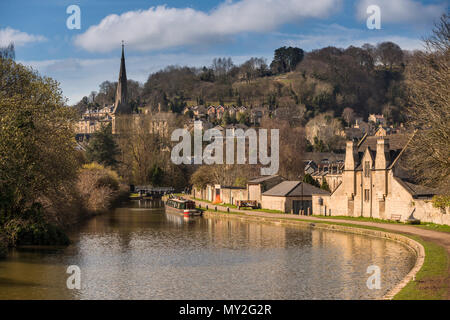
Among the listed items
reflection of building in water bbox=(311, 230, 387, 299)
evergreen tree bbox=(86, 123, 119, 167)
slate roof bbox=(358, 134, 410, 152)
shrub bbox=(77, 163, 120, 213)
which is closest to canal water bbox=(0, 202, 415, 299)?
reflection of building in water bbox=(311, 230, 387, 299)

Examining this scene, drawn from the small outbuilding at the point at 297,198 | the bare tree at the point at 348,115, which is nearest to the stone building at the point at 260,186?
the small outbuilding at the point at 297,198

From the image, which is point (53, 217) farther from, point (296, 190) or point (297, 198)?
point (296, 190)

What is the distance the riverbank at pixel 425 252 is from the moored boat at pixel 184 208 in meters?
7.45

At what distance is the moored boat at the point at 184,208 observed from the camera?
190 ft

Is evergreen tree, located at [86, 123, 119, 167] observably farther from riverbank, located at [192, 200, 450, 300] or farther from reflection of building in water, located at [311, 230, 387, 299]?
reflection of building in water, located at [311, 230, 387, 299]

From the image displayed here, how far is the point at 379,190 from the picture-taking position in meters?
43.8

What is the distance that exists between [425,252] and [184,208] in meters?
36.3

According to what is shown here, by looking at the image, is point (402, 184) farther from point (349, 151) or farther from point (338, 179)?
point (338, 179)

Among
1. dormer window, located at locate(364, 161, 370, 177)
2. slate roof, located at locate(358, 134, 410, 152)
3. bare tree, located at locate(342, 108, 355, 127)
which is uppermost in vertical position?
bare tree, located at locate(342, 108, 355, 127)

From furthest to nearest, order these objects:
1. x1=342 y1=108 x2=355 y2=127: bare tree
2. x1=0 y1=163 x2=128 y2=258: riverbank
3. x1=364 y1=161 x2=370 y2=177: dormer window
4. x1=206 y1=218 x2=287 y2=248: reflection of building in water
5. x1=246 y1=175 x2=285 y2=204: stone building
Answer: x1=342 y1=108 x2=355 y2=127: bare tree < x1=246 y1=175 x2=285 y2=204: stone building < x1=364 y1=161 x2=370 y2=177: dormer window < x1=206 y1=218 x2=287 y2=248: reflection of building in water < x1=0 y1=163 x2=128 y2=258: riverbank

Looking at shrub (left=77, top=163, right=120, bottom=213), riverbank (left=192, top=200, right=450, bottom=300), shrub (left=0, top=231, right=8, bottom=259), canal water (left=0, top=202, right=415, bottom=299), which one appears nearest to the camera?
riverbank (left=192, top=200, right=450, bottom=300)

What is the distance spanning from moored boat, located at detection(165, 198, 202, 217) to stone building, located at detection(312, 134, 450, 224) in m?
13.9

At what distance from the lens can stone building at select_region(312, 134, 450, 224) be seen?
Result: 40.3 meters

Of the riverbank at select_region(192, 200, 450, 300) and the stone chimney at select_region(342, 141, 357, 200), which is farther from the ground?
the stone chimney at select_region(342, 141, 357, 200)
